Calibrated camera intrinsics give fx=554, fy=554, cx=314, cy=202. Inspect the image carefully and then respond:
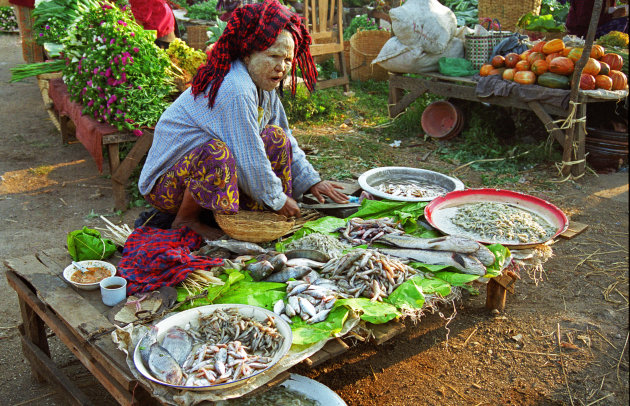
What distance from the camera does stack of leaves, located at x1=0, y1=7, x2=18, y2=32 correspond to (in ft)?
37.7

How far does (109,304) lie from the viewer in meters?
2.37

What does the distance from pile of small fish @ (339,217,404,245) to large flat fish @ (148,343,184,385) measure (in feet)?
4.24

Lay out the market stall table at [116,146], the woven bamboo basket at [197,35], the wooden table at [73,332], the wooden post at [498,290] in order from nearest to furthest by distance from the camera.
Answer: the wooden table at [73,332], the wooden post at [498,290], the market stall table at [116,146], the woven bamboo basket at [197,35]

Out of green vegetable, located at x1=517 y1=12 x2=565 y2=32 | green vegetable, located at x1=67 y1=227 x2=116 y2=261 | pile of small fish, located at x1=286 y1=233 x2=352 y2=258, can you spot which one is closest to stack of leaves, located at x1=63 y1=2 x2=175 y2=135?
green vegetable, located at x1=67 y1=227 x2=116 y2=261

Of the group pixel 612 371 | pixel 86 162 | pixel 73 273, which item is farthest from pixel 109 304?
pixel 86 162

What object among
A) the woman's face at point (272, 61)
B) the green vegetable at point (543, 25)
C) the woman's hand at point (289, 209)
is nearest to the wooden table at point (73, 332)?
the woman's hand at point (289, 209)

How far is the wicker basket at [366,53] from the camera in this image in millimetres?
8438

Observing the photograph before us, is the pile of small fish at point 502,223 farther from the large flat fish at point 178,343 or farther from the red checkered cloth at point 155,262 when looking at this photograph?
the large flat fish at point 178,343

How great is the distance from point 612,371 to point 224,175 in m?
2.12

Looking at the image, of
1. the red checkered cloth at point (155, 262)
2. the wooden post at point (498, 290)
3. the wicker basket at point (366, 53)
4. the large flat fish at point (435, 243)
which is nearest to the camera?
the red checkered cloth at point (155, 262)

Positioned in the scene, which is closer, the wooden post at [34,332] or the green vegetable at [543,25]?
the wooden post at [34,332]

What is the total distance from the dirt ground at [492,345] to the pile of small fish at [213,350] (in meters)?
0.58

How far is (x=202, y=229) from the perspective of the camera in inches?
117

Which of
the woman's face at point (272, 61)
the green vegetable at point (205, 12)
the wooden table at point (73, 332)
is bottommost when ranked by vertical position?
the wooden table at point (73, 332)
